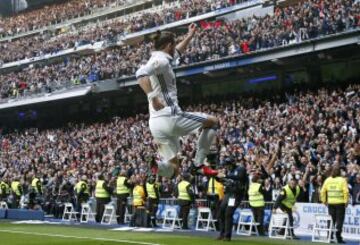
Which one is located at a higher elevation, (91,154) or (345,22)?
(345,22)

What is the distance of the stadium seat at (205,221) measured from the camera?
23516mm

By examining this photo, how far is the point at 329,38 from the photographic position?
30547mm

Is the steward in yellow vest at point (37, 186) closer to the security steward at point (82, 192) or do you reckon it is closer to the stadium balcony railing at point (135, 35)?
the security steward at point (82, 192)

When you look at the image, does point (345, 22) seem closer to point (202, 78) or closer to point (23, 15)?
point (202, 78)

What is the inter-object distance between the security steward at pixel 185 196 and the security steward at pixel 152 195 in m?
1.73

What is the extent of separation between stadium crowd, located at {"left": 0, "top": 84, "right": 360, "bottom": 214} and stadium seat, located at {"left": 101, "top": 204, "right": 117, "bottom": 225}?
1.10 metres

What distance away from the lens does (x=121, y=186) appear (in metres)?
26.5

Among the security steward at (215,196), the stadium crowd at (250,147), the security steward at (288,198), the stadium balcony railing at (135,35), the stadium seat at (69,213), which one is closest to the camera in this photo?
the security steward at (288,198)

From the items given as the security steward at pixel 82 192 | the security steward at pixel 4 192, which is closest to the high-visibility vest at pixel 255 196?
the security steward at pixel 82 192

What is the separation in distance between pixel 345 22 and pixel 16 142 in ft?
96.7

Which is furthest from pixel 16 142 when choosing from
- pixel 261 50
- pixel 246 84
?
pixel 261 50

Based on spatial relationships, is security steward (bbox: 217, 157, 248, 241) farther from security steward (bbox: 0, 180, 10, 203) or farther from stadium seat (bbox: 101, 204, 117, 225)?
security steward (bbox: 0, 180, 10, 203)

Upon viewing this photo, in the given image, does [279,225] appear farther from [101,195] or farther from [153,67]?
[153,67]

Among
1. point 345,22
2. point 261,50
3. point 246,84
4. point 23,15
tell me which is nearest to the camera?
point 345,22
